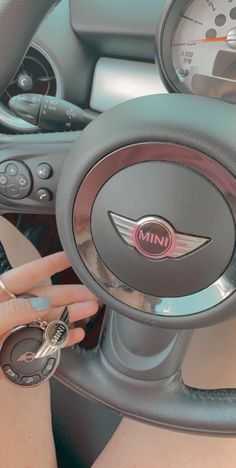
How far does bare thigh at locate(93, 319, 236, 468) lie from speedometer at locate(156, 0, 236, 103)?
1.18 feet

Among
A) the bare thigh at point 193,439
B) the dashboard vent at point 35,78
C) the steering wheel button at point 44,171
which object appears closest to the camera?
the steering wheel button at point 44,171

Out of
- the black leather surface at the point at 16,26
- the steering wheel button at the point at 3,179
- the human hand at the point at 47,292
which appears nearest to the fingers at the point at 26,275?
the human hand at the point at 47,292

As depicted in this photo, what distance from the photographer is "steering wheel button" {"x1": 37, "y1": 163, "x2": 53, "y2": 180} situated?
629 millimetres

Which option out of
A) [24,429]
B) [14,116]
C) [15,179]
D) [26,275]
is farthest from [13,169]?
[14,116]

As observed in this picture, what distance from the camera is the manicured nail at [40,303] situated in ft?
2.14

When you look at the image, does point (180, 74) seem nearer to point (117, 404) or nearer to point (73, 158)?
point (73, 158)

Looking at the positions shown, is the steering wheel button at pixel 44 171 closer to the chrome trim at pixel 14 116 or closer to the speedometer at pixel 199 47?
the speedometer at pixel 199 47

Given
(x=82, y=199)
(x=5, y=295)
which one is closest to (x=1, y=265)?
(x=5, y=295)

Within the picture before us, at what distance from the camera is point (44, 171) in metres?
0.63

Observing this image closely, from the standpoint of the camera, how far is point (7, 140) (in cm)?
66

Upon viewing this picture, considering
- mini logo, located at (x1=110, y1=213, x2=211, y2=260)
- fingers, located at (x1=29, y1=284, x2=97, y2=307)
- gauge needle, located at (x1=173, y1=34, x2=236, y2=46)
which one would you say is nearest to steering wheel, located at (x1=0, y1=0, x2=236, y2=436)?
mini logo, located at (x1=110, y1=213, x2=211, y2=260)

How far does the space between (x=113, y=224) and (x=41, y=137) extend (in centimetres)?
17

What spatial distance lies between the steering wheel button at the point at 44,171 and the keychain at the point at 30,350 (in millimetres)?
165

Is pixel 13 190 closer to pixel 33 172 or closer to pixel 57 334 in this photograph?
pixel 33 172
